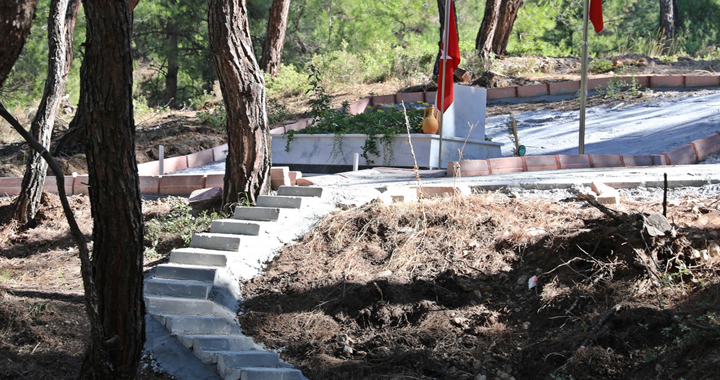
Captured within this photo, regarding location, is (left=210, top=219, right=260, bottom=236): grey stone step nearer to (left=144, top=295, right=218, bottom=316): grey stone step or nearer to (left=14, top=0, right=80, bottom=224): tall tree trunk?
(left=144, top=295, right=218, bottom=316): grey stone step

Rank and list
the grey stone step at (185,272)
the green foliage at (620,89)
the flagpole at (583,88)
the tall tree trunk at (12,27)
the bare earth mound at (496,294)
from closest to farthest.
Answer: the tall tree trunk at (12,27) → the bare earth mound at (496,294) → the grey stone step at (185,272) → the flagpole at (583,88) → the green foliage at (620,89)

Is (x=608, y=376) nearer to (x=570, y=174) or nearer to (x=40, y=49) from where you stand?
(x=570, y=174)

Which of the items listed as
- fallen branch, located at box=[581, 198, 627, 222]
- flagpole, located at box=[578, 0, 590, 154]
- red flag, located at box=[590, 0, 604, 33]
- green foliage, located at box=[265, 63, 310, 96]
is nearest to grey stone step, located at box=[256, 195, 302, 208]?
fallen branch, located at box=[581, 198, 627, 222]

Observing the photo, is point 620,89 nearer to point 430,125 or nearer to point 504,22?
point 504,22

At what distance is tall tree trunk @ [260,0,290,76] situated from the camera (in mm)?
17766

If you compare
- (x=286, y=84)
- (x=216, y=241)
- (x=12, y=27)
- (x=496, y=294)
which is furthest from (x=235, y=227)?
(x=286, y=84)

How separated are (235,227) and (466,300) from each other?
2405 millimetres

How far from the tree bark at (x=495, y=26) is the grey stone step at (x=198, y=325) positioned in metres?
13.2

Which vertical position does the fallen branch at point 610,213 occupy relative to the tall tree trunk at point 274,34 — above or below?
below

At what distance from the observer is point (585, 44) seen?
29.9ft

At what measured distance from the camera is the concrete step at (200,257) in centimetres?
602

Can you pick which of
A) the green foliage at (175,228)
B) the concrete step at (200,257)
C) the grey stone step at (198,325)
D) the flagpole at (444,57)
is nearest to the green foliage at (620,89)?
the flagpole at (444,57)

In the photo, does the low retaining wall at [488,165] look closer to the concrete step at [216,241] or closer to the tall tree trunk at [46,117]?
the tall tree trunk at [46,117]

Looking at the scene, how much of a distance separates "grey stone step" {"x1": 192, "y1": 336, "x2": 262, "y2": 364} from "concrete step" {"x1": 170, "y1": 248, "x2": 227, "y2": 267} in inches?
47.8
